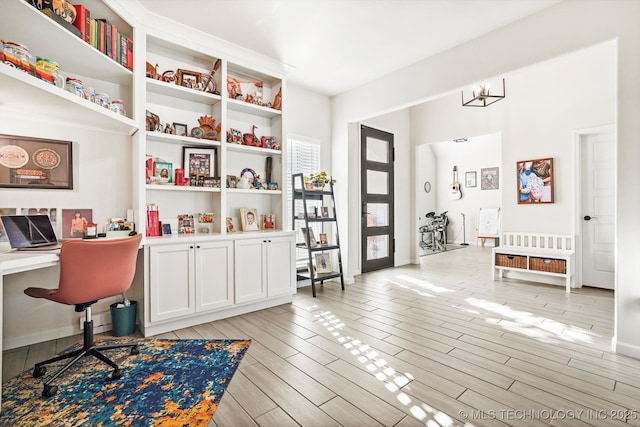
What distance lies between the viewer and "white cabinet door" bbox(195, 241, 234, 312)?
2.97 m

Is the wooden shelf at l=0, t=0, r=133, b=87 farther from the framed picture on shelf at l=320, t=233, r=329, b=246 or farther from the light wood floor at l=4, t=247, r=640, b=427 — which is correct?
the framed picture on shelf at l=320, t=233, r=329, b=246

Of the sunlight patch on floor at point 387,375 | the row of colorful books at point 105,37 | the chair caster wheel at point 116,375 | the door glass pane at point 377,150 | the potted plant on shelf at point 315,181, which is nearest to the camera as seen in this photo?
the sunlight patch on floor at point 387,375

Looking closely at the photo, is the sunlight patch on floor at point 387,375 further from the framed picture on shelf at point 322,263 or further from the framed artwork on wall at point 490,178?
the framed artwork on wall at point 490,178

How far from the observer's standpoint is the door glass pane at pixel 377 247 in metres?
5.52

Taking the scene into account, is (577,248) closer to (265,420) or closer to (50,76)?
(265,420)

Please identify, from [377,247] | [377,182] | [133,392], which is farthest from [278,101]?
[133,392]

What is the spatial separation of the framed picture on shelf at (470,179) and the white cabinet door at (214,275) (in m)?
8.38

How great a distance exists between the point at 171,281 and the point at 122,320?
0.54 metres

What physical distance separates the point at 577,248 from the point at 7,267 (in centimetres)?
614

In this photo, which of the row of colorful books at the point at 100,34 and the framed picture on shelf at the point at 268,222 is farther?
the framed picture on shelf at the point at 268,222

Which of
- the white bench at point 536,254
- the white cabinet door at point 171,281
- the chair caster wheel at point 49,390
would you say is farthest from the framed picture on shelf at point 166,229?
the white bench at point 536,254

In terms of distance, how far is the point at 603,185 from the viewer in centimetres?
432

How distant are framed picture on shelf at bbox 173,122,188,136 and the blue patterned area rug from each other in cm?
212

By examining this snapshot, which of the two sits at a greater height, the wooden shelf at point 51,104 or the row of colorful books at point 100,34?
the row of colorful books at point 100,34
